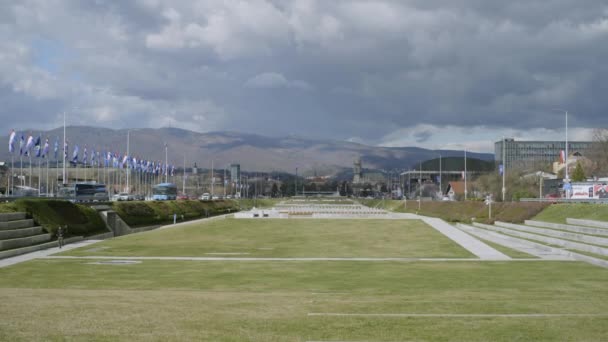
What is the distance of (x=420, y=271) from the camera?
30.5m

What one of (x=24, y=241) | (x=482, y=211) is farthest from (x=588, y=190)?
(x=24, y=241)

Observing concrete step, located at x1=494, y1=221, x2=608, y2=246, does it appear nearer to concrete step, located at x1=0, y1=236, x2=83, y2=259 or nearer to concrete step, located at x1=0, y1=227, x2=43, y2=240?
concrete step, located at x1=0, y1=236, x2=83, y2=259

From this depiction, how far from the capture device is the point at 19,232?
43938 millimetres

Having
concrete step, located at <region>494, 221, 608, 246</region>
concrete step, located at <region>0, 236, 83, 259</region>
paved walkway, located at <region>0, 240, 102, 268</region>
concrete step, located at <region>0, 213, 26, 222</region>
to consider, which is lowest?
paved walkway, located at <region>0, 240, 102, 268</region>

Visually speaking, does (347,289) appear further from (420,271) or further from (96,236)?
(96,236)

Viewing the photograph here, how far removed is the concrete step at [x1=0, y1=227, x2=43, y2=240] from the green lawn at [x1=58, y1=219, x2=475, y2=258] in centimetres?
443

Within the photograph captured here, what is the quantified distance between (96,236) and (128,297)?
42.7m

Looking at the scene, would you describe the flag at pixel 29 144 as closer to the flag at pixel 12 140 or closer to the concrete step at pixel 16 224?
the flag at pixel 12 140

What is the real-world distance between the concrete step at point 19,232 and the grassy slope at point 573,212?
40676 mm

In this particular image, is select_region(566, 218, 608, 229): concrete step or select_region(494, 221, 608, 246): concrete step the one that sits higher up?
select_region(566, 218, 608, 229): concrete step

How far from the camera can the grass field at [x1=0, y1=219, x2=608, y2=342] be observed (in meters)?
13.6

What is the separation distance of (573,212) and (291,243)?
23708 millimetres

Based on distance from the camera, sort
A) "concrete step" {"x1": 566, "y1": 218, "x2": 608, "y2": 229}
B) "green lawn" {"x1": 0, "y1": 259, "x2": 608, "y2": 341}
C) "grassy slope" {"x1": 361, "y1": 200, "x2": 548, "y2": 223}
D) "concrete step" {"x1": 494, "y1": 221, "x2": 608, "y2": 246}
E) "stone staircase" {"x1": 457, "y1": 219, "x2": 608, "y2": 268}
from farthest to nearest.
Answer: "grassy slope" {"x1": 361, "y1": 200, "x2": 548, "y2": 223} < "concrete step" {"x1": 566, "y1": 218, "x2": 608, "y2": 229} < "concrete step" {"x1": 494, "y1": 221, "x2": 608, "y2": 246} < "stone staircase" {"x1": 457, "y1": 219, "x2": 608, "y2": 268} < "green lawn" {"x1": 0, "y1": 259, "x2": 608, "y2": 341}

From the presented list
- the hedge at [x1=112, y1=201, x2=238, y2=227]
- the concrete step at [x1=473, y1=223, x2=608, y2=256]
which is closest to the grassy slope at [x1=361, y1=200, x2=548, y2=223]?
the concrete step at [x1=473, y1=223, x2=608, y2=256]
